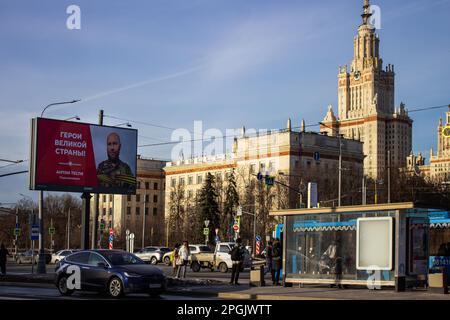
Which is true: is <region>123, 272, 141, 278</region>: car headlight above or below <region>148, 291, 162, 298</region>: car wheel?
above

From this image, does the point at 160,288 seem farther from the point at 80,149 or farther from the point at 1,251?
the point at 1,251

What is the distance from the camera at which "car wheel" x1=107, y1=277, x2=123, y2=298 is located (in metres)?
22.7

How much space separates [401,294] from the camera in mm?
23828

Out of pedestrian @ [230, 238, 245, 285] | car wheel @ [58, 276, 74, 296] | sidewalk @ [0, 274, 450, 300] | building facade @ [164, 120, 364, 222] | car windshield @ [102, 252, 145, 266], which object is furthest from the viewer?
building facade @ [164, 120, 364, 222]

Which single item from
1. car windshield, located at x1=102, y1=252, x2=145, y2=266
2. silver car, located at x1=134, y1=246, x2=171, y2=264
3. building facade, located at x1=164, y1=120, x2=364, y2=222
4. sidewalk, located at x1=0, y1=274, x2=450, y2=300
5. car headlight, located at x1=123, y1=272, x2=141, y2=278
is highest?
building facade, located at x1=164, y1=120, x2=364, y2=222

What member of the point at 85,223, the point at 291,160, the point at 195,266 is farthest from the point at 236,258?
the point at 291,160

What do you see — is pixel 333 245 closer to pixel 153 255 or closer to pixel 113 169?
pixel 113 169

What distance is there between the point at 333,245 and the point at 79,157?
15.2 m

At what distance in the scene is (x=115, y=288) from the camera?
2284 centimetres

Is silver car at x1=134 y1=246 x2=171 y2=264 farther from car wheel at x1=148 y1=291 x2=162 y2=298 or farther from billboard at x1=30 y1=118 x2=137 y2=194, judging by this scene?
car wheel at x1=148 y1=291 x2=162 y2=298

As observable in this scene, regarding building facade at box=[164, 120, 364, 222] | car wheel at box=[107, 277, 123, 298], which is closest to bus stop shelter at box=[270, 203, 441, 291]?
car wheel at box=[107, 277, 123, 298]

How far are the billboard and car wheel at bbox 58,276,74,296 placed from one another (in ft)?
37.2
